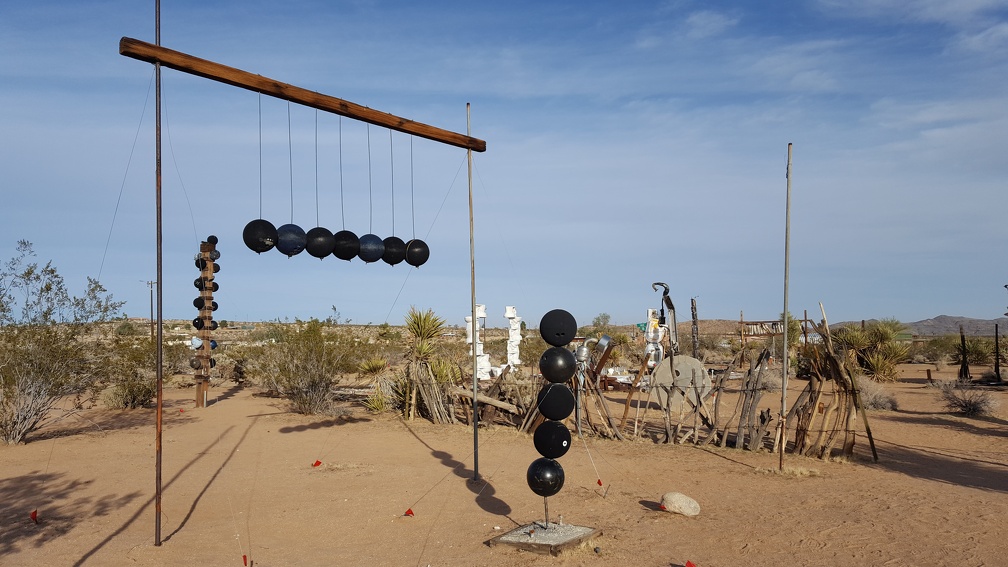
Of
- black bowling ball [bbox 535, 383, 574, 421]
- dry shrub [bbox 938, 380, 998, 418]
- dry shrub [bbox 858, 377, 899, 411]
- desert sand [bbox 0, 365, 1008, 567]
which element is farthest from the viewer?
Answer: dry shrub [bbox 858, 377, 899, 411]

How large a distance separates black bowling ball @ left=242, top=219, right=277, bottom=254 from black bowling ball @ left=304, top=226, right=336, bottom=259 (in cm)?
64

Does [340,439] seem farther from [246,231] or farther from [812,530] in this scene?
[812,530]

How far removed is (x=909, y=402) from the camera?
2119 cm

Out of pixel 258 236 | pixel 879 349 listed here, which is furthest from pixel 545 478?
pixel 879 349

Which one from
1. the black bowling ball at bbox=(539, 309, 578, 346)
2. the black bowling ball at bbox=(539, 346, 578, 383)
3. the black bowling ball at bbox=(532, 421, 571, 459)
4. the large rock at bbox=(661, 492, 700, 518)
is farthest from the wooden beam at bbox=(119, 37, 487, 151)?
the large rock at bbox=(661, 492, 700, 518)

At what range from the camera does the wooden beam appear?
7574mm

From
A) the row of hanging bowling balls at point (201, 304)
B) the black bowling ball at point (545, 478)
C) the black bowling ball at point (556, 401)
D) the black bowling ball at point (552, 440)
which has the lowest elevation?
the black bowling ball at point (545, 478)

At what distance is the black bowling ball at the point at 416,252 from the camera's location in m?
10.5

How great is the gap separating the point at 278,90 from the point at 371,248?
2401 millimetres

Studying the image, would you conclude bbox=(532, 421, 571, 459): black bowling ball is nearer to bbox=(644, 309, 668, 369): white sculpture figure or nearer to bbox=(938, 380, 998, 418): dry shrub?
bbox=(938, 380, 998, 418): dry shrub

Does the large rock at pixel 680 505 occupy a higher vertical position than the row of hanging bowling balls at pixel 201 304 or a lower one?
lower

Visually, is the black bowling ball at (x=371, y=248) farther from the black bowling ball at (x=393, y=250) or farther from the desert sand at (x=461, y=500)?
the desert sand at (x=461, y=500)

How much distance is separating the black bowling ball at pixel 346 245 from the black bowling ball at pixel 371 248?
84 millimetres

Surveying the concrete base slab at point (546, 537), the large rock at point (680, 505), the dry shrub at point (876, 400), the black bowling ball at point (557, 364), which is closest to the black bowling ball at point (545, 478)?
the concrete base slab at point (546, 537)
